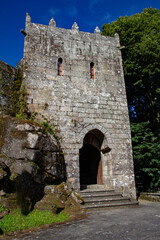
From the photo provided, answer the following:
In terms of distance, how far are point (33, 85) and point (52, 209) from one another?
5421mm

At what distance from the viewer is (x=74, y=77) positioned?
9.41 meters

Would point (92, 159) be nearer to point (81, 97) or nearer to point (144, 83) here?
point (81, 97)

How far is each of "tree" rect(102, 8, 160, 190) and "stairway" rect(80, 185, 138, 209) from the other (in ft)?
10.7

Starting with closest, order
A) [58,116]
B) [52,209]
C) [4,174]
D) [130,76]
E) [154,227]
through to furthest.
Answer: [154,227]
[4,174]
[52,209]
[58,116]
[130,76]

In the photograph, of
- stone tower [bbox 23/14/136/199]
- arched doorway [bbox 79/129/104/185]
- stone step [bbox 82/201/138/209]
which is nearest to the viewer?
stone step [bbox 82/201/138/209]

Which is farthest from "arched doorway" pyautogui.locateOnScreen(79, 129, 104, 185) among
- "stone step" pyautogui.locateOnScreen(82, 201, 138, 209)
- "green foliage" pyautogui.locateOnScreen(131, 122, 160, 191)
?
"green foliage" pyautogui.locateOnScreen(131, 122, 160, 191)

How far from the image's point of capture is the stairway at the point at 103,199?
277 inches

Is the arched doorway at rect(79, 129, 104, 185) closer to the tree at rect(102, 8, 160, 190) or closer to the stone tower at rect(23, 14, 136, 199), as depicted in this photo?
the stone tower at rect(23, 14, 136, 199)

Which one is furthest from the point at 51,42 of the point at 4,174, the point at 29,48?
the point at 4,174

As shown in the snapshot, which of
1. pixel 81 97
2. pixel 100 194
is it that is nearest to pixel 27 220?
pixel 100 194

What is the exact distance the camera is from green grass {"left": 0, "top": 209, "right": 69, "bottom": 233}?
15.1ft

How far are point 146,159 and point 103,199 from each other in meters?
4.64

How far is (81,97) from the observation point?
30.1 feet

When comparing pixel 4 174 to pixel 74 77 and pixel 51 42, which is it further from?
pixel 51 42
